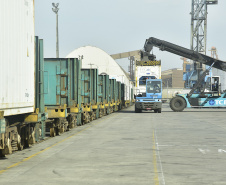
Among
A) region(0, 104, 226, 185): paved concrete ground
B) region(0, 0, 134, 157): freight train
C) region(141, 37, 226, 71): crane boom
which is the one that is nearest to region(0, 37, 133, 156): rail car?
region(0, 0, 134, 157): freight train

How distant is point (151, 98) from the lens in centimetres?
3934

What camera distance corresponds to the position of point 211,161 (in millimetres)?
11516

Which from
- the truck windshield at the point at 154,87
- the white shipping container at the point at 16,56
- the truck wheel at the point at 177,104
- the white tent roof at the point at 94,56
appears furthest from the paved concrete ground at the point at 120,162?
the white tent roof at the point at 94,56

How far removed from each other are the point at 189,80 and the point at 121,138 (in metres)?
70.1

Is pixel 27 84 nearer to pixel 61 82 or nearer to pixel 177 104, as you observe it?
pixel 61 82

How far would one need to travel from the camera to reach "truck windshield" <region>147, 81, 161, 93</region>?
1577 inches

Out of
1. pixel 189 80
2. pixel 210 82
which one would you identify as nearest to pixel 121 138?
pixel 210 82

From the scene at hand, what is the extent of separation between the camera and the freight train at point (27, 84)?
10.7m

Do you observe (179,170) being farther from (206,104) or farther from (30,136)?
(206,104)

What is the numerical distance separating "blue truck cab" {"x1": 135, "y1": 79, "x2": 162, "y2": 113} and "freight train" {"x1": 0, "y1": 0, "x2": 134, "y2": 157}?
1831 centimetres

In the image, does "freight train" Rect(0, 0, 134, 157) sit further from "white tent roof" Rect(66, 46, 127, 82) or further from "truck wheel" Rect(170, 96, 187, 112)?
"white tent roof" Rect(66, 46, 127, 82)

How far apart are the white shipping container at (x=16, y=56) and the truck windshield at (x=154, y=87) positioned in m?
27.1

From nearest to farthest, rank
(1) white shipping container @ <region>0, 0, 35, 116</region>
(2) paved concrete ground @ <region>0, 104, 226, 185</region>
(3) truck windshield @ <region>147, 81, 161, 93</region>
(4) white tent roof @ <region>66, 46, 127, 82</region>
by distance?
(2) paved concrete ground @ <region>0, 104, 226, 185</region> < (1) white shipping container @ <region>0, 0, 35, 116</region> < (3) truck windshield @ <region>147, 81, 161, 93</region> < (4) white tent roof @ <region>66, 46, 127, 82</region>

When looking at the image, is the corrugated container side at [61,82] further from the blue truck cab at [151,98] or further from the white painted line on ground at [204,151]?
the blue truck cab at [151,98]
